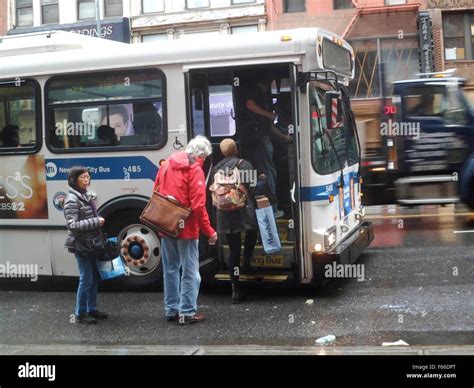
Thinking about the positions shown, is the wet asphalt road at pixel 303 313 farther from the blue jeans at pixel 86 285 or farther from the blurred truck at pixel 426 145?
the blurred truck at pixel 426 145

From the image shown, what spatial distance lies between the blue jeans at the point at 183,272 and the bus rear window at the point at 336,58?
2.69 m

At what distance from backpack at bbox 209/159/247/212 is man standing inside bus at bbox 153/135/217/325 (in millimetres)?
493

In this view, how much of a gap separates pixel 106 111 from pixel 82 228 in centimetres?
187

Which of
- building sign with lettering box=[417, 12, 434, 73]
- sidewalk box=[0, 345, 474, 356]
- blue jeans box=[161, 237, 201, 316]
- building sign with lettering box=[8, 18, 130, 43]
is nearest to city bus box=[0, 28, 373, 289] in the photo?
blue jeans box=[161, 237, 201, 316]

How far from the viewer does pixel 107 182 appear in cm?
792

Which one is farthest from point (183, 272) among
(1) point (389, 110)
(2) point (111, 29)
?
(2) point (111, 29)

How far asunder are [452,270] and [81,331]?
185 inches

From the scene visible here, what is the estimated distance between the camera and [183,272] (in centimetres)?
662

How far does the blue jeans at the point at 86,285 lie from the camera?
22.5 ft

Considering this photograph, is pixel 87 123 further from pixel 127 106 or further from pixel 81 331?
pixel 81 331

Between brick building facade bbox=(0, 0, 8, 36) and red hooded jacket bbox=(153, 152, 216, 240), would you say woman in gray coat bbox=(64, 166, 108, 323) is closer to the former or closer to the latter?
red hooded jacket bbox=(153, 152, 216, 240)

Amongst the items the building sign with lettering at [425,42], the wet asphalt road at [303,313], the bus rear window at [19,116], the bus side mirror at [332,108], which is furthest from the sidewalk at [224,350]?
the building sign with lettering at [425,42]

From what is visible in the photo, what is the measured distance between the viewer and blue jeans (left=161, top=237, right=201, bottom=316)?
659 cm

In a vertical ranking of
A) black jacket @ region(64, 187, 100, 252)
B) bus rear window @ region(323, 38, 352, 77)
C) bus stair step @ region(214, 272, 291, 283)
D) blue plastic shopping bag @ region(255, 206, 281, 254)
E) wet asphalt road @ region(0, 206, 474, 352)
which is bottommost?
wet asphalt road @ region(0, 206, 474, 352)
